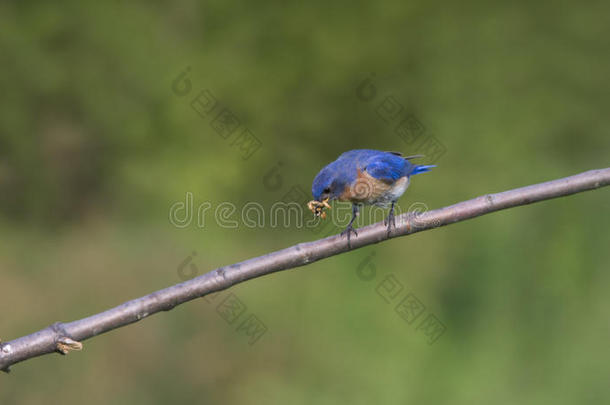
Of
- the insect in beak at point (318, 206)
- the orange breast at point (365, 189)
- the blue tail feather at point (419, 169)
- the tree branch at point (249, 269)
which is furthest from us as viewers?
the blue tail feather at point (419, 169)

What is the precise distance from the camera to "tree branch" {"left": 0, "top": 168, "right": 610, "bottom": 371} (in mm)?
1470

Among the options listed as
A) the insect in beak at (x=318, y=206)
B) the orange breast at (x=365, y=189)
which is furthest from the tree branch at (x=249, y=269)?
the orange breast at (x=365, y=189)

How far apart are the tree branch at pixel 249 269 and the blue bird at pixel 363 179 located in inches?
23.0

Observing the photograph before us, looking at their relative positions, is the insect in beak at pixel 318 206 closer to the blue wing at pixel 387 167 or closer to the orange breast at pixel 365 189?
the orange breast at pixel 365 189

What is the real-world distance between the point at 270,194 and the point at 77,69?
1347mm

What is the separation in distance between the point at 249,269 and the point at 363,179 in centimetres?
106

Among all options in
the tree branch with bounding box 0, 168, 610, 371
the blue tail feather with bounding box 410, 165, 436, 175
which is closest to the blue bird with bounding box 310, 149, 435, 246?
the blue tail feather with bounding box 410, 165, 436, 175

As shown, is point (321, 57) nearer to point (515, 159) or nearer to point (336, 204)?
point (336, 204)

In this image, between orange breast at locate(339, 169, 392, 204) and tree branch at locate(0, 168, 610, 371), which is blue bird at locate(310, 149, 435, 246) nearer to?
orange breast at locate(339, 169, 392, 204)

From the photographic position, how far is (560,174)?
3.36 m

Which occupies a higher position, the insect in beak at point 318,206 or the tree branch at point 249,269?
the insect in beak at point 318,206

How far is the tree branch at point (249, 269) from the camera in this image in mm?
1470

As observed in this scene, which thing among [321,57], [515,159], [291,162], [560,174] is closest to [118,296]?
[291,162]

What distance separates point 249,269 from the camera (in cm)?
159
